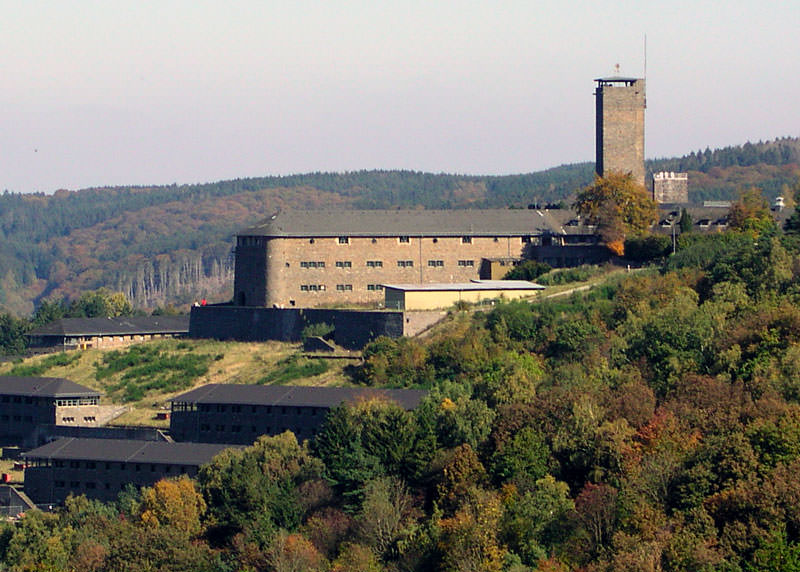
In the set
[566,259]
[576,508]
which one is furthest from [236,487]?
[566,259]

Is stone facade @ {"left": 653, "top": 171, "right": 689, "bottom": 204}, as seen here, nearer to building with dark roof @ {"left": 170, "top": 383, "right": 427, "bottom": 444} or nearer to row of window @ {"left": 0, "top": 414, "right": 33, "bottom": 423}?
building with dark roof @ {"left": 170, "top": 383, "right": 427, "bottom": 444}

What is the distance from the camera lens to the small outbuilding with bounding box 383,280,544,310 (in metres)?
74.0

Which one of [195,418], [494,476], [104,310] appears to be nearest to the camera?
[494,476]

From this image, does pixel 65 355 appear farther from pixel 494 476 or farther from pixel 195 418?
pixel 494 476

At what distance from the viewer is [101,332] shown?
89.1m

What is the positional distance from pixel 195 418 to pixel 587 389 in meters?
16.5

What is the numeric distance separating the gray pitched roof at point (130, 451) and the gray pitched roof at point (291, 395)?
2.31 meters

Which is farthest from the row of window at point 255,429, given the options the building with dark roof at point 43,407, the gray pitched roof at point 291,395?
the building with dark roof at point 43,407

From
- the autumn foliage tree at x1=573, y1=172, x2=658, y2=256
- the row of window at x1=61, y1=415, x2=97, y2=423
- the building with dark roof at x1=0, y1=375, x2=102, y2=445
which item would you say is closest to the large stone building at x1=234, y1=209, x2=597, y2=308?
the autumn foliage tree at x1=573, y1=172, x2=658, y2=256

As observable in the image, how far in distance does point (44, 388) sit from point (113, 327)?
15.2 m

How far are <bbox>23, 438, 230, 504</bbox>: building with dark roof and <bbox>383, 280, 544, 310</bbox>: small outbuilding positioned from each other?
1111 centimetres

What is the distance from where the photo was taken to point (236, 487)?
5806 cm

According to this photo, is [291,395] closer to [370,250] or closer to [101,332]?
[370,250]

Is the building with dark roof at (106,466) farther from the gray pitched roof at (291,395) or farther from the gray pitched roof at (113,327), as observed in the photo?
the gray pitched roof at (113,327)
